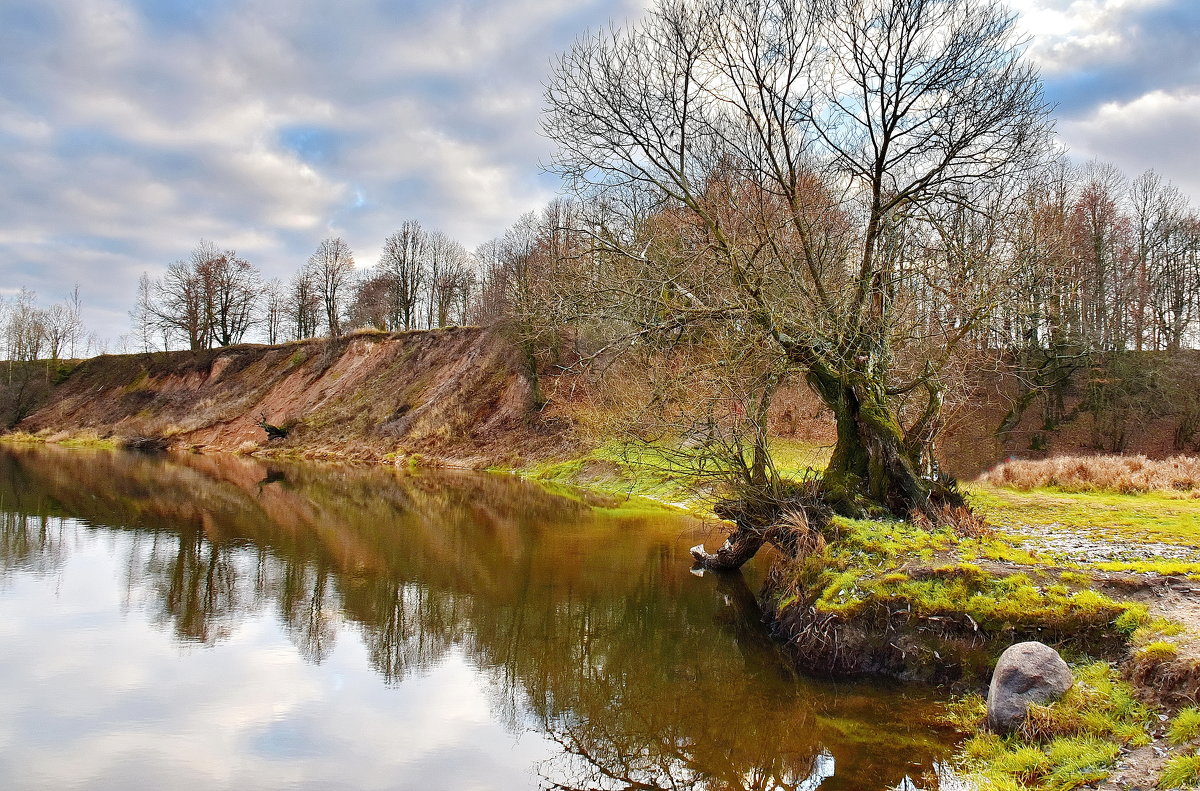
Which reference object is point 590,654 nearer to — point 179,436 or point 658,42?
point 658,42

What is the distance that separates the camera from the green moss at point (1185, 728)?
18.0 feet

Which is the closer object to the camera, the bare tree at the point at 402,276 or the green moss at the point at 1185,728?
the green moss at the point at 1185,728

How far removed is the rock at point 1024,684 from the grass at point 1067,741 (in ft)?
0.31


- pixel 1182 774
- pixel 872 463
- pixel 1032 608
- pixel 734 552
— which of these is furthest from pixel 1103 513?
pixel 1182 774

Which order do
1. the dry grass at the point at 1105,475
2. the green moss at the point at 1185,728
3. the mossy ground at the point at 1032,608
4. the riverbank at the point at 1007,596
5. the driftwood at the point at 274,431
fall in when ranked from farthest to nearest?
1. the driftwood at the point at 274,431
2. the dry grass at the point at 1105,475
3. the riverbank at the point at 1007,596
4. the mossy ground at the point at 1032,608
5. the green moss at the point at 1185,728

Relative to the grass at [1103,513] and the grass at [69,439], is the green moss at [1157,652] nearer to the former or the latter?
the grass at [1103,513]

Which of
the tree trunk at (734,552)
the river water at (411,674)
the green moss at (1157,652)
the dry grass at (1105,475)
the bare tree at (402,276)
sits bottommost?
the river water at (411,674)

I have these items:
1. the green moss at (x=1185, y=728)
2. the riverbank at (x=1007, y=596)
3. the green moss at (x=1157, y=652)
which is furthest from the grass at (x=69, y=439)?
the green moss at (x=1185, y=728)

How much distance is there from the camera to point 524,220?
4688cm

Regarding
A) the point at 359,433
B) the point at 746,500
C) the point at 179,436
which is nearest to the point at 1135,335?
the point at 746,500

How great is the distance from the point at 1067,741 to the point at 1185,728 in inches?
32.3

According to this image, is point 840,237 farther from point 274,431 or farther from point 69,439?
point 69,439

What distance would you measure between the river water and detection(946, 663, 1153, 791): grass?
21.3 inches

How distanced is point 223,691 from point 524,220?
40995 millimetres
